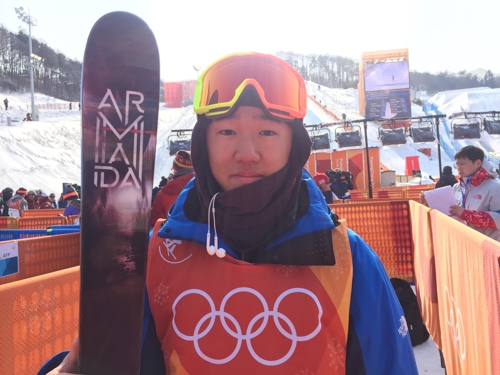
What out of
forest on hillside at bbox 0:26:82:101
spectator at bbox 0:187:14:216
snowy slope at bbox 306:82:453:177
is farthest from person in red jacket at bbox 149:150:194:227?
forest on hillside at bbox 0:26:82:101

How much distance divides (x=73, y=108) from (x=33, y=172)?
27534 mm

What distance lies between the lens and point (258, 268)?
1.08 meters

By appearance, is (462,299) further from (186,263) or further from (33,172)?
(33,172)

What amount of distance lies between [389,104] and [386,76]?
269 cm

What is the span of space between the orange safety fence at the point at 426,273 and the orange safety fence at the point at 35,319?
2902 mm

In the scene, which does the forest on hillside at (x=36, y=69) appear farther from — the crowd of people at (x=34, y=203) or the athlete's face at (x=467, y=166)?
the athlete's face at (x=467, y=166)

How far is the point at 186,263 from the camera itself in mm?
1127

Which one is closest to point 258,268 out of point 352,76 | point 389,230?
point 389,230

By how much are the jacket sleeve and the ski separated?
0.59m

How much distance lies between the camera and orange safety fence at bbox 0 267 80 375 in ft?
5.62

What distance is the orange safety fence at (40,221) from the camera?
6262 mm

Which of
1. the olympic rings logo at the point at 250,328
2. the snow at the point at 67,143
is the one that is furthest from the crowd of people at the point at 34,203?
the snow at the point at 67,143

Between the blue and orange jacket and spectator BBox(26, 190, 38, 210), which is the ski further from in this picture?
spectator BBox(26, 190, 38, 210)

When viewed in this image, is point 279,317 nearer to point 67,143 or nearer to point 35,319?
point 35,319
